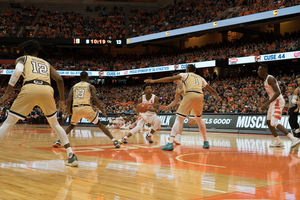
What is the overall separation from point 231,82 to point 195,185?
81.8 ft

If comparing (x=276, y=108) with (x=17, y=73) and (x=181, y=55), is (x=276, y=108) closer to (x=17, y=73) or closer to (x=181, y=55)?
(x=17, y=73)

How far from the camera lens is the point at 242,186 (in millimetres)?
3438

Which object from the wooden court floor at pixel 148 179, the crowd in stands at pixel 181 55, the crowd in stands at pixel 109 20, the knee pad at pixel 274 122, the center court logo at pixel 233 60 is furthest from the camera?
the crowd in stands at pixel 109 20

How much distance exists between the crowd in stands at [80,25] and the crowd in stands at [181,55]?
363cm

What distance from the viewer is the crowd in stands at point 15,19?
3931cm

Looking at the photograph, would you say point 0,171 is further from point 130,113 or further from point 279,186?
point 130,113

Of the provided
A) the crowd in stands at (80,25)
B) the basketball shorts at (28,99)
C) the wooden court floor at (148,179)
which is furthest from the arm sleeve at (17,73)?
the crowd in stands at (80,25)

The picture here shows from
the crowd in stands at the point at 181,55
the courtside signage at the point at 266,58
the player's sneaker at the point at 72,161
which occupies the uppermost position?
the crowd in stands at the point at 181,55

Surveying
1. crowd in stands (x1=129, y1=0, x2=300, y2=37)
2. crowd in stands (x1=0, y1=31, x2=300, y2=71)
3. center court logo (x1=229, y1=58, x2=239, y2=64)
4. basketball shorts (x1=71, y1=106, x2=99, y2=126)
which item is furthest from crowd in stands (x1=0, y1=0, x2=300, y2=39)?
basketball shorts (x1=71, y1=106, x2=99, y2=126)

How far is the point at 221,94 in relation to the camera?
25.1 meters

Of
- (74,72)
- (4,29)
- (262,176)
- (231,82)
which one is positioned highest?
(4,29)

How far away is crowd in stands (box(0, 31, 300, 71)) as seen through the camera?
26.6 meters

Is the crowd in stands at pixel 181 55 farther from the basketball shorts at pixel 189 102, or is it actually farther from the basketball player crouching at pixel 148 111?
the basketball shorts at pixel 189 102

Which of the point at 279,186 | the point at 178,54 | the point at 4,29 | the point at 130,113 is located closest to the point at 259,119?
the point at 130,113
